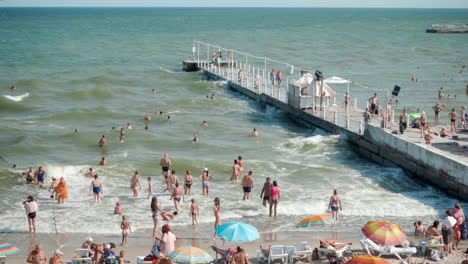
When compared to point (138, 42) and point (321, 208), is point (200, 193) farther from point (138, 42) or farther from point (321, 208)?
point (138, 42)

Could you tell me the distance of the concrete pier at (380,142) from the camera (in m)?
19.6

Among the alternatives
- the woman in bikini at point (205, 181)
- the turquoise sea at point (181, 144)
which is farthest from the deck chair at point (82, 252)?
the woman in bikini at point (205, 181)

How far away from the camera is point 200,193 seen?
20500mm

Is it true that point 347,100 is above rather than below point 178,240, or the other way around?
above

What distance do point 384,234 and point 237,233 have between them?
323 centimetres

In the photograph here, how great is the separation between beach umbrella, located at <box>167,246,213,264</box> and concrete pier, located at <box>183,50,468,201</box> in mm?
9588

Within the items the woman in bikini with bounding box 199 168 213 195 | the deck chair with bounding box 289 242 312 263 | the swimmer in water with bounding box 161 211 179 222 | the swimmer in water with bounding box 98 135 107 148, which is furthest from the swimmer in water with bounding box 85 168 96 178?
the deck chair with bounding box 289 242 312 263

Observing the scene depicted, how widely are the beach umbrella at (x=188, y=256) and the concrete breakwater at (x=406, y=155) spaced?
31.4 feet

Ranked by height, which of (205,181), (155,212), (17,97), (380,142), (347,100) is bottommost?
(205,181)

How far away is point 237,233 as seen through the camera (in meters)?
13.6

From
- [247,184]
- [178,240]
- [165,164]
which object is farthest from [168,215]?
[165,164]

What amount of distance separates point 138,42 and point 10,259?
81.1 m

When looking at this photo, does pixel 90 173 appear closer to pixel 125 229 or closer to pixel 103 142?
pixel 103 142

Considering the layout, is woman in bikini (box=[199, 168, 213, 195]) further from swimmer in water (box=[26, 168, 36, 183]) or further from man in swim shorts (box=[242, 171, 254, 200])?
swimmer in water (box=[26, 168, 36, 183])
